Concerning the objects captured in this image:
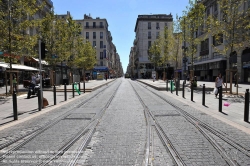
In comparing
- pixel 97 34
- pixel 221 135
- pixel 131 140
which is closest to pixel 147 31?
pixel 97 34

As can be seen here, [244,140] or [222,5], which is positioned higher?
[222,5]

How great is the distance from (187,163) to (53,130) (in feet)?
12.7

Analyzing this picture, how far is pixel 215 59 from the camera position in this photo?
136ft

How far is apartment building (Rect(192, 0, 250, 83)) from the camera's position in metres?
34.6

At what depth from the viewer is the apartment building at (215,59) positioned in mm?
34594

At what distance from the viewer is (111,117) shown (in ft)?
26.2

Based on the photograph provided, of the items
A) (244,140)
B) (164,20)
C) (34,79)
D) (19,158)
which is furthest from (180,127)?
(164,20)

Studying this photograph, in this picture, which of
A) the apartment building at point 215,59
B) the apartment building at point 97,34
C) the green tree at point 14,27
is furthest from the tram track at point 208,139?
the apartment building at point 97,34

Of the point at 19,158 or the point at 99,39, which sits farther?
the point at 99,39

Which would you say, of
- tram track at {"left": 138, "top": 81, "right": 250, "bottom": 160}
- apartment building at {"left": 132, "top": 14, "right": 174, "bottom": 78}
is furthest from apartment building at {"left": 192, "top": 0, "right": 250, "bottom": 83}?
apartment building at {"left": 132, "top": 14, "right": 174, "bottom": 78}

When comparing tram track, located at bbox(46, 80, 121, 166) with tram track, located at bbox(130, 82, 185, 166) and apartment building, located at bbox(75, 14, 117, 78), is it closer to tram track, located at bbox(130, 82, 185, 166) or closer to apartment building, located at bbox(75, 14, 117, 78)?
tram track, located at bbox(130, 82, 185, 166)

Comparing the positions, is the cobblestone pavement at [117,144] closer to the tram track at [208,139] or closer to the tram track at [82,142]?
the tram track at [82,142]

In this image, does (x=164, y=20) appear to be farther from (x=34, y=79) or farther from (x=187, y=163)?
(x=187, y=163)

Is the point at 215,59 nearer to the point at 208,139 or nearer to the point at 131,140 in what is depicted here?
the point at 208,139
